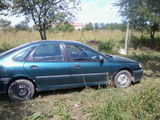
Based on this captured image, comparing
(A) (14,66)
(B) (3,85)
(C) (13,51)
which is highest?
(C) (13,51)

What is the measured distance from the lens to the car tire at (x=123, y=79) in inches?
272

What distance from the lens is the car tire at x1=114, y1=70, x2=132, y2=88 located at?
22.6ft

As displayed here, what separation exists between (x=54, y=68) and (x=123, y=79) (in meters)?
2.26

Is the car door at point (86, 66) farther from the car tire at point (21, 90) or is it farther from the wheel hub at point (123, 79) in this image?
the car tire at point (21, 90)

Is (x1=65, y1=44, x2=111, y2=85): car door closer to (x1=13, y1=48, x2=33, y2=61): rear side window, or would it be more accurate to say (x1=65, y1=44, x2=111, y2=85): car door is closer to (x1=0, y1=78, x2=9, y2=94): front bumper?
(x1=13, y1=48, x2=33, y2=61): rear side window

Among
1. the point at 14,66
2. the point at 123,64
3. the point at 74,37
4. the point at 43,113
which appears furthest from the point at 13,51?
the point at 74,37

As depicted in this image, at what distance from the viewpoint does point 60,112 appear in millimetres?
4934

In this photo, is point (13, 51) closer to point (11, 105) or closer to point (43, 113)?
point (11, 105)

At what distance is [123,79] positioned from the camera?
698 cm

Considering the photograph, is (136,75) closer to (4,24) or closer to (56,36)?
(4,24)

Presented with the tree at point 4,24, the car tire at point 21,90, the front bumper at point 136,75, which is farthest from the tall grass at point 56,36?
the front bumper at point 136,75

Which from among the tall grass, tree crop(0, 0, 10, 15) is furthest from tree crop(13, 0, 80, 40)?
the tall grass

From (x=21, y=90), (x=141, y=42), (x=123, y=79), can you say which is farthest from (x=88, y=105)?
(x=141, y=42)

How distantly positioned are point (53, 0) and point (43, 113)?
29.2ft
